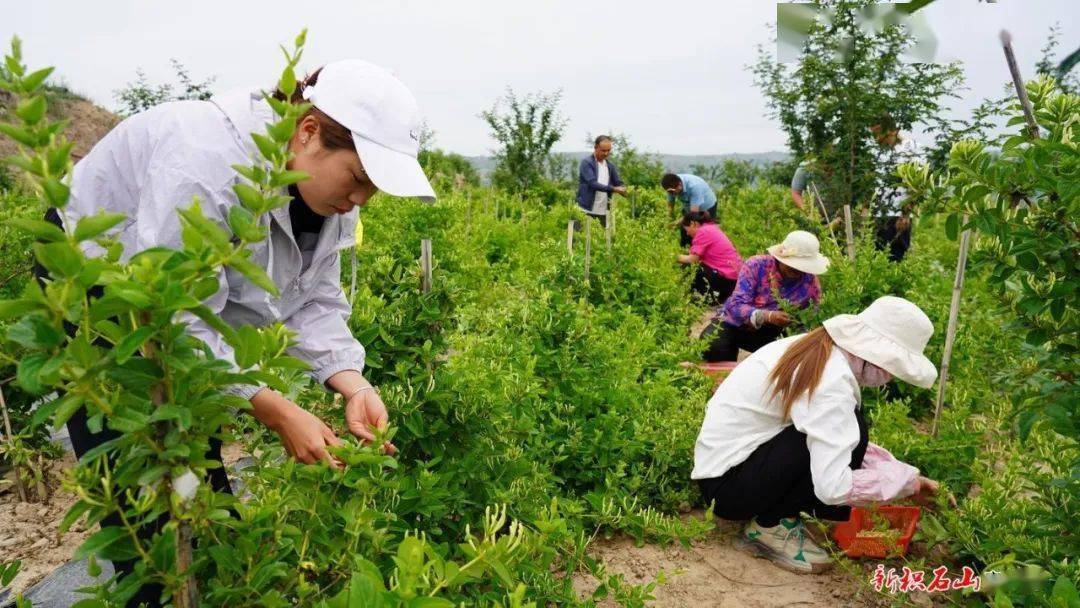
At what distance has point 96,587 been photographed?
1.15m

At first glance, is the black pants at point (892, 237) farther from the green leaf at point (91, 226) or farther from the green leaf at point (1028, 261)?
the green leaf at point (91, 226)

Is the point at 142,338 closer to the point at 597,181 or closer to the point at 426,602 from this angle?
the point at 426,602

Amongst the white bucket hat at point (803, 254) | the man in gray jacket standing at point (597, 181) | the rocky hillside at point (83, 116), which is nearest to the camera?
the white bucket hat at point (803, 254)

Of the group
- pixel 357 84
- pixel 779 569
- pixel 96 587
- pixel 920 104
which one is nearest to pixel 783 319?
pixel 779 569

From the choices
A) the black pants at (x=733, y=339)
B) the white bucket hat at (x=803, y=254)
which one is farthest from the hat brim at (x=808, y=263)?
the black pants at (x=733, y=339)

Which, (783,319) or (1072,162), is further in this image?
(783,319)

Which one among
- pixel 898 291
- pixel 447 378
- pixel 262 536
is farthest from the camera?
pixel 898 291

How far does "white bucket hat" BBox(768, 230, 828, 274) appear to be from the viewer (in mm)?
4742

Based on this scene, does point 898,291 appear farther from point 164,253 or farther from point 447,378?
point 164,253

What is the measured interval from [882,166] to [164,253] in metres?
6.53

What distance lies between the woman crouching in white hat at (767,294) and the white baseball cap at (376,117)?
3.31 m

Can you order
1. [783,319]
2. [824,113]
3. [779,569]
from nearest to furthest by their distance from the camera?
[779,569], [783,319], [824,113]

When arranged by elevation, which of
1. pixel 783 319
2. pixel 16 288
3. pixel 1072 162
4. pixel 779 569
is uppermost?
pixel 1072 162

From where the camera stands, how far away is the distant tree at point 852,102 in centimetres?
618
